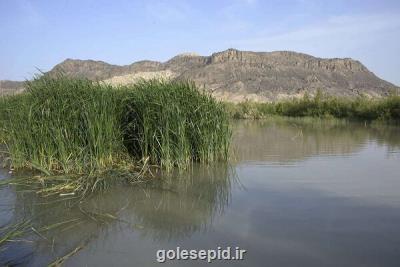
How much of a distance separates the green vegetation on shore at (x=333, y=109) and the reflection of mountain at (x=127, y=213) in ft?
51.9

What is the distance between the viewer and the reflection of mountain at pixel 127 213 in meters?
4.40

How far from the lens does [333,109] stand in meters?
29.1

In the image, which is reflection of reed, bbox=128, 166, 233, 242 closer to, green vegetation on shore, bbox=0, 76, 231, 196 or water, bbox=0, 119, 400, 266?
water, bbox=0, 119, 400, 266

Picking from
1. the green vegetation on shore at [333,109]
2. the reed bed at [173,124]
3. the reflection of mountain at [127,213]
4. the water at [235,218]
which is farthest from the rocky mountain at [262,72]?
the reflection of mountain at [127,213]

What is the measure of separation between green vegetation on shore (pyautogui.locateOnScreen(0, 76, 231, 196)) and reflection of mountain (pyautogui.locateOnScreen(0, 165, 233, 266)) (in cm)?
64

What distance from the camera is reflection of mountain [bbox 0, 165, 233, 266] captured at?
4.40m

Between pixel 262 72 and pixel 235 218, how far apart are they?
229 feet

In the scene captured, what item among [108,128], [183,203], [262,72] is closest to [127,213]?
[183,203]

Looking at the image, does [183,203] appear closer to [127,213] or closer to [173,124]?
[127,213]

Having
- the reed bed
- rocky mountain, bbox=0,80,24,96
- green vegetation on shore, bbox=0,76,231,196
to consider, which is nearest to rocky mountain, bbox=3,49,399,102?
rocky mountain, bbox=0,80,24,96

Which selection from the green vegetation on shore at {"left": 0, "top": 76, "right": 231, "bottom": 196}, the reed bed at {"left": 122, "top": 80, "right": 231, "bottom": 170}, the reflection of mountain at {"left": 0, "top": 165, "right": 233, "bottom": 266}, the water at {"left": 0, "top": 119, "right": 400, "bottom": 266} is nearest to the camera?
the water at {"left": 0, "top": 119, "right": 400, "bottom": 266}

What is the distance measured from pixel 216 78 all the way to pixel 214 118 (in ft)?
200

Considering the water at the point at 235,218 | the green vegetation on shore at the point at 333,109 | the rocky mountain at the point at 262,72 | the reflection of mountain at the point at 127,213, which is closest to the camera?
the water at the point at 235,218

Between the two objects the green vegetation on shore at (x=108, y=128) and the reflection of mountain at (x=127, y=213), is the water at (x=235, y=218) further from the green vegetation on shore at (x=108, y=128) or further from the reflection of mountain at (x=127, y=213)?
the green vegetation on shore at (x=108, y=128)
